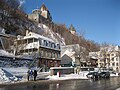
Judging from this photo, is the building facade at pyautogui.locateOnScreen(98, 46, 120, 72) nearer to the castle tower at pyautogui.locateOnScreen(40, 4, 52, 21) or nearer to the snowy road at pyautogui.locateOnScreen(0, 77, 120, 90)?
the castle tower at pyautogui.locateOnScreen(40, 4, 52, 21)

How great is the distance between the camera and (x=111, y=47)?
304 ft

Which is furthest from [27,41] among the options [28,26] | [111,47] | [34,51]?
[111,47]

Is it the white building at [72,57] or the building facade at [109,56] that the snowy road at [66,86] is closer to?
the white building at [72,57]

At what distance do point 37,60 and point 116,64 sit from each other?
231ft

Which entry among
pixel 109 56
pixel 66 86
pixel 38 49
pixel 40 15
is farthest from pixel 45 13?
pixel 66 86

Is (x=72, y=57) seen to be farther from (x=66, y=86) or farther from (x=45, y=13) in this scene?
(x=45, y=13)

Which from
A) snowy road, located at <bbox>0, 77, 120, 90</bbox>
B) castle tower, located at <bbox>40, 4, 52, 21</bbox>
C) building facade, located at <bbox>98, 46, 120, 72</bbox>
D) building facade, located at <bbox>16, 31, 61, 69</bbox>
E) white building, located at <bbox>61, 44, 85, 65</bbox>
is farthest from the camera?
castle tower, located at <bbox>40, 4, 52, 21</bbox>

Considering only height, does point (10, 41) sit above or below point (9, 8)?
below

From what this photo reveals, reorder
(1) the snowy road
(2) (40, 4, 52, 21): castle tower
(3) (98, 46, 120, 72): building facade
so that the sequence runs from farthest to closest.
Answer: (2) (40, 4, 52, 21): castle tower < (3) (98, 46, 120, 72): building facade < (1) the snowy road

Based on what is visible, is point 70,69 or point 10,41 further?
point 10,41

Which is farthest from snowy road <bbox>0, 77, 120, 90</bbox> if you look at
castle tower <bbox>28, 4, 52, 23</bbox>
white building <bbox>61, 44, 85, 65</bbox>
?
castle tower <bbox>28, 4, 52, 23</bbox>

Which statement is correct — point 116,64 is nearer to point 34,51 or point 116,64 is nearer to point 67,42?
point 67,42

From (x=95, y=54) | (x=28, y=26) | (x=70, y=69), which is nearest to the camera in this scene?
(x=70, y=69)

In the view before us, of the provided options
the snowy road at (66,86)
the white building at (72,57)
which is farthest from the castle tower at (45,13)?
the snowy road at (66,86)
